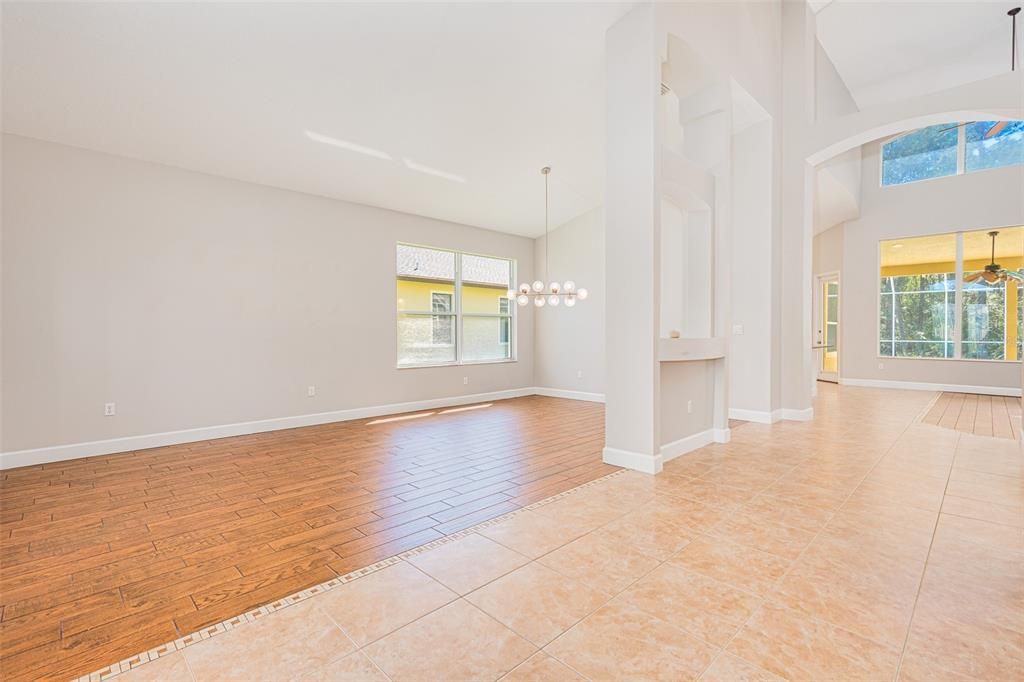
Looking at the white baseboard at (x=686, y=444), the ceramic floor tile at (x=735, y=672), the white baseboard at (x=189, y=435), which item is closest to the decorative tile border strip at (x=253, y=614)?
the ceramic floor tile at (x=735, y=672)

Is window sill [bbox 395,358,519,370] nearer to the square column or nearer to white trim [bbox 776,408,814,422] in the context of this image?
the square column

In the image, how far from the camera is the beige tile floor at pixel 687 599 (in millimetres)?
1513

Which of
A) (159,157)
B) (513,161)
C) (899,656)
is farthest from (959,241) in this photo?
(159,157)

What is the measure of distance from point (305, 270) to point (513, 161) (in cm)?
290

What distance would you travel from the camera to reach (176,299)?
4.73 meters

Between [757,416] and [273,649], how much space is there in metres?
5.49

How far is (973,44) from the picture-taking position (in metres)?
6.45

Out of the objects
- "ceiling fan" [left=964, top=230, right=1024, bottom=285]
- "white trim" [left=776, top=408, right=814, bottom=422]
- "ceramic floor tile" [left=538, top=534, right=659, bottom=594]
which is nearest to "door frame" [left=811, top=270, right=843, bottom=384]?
"ceiling fan" [left=964, top=230, right=1024, bottom=285]

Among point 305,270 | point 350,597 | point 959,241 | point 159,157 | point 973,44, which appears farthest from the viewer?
point 959,241

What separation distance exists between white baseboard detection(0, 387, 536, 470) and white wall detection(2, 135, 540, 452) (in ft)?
0.22

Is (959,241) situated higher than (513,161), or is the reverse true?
(513,161)

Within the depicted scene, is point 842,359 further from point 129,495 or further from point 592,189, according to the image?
point 129,495

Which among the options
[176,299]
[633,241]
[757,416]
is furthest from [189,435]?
[757,416]

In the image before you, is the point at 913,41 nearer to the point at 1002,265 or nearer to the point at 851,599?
the point at 1002,265
